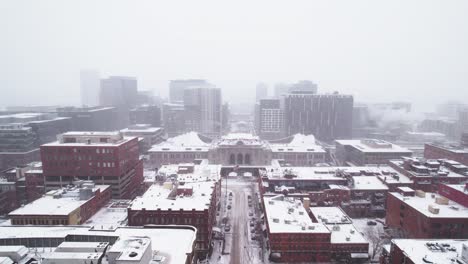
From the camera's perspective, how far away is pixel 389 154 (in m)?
155

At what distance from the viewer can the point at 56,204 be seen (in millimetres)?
82375

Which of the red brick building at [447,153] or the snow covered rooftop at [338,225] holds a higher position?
the red brick building at [447,153]

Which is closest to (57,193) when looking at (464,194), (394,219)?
(394,219)

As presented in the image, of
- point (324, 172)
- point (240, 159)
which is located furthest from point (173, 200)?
point (240, 159)

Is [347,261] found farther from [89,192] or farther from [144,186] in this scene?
[144,186]

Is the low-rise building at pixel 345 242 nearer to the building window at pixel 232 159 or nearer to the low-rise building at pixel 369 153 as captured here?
the low-rise building at pixel 369 153

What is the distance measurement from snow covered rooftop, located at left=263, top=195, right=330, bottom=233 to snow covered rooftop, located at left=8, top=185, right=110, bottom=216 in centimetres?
5030

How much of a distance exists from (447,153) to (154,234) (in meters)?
146

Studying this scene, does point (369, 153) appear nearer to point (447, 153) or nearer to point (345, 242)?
point (447, 153)

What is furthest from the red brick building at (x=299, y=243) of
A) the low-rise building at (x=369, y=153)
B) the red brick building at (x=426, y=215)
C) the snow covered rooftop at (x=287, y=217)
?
the low-rise building at (x=369, y=153)

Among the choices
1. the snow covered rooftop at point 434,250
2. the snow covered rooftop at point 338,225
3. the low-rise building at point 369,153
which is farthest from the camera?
the low-rise building at point 369,153

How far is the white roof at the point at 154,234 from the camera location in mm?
50906

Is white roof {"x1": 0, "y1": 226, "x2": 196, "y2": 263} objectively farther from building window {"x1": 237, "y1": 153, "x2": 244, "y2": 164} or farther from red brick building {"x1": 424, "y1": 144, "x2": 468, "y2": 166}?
red brick building {"x1": 424, "y1": 144, "x2": 468, "y2": 166}

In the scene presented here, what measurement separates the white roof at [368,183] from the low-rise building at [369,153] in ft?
127
